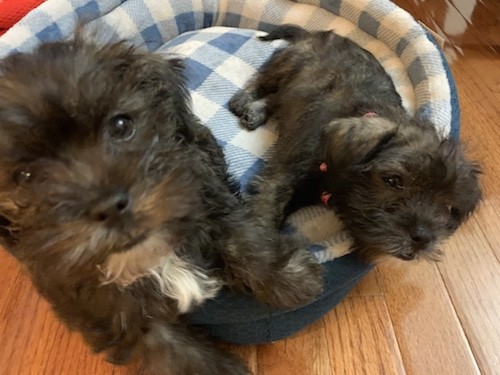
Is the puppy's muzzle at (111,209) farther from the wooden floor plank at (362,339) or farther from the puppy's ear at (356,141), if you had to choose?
the wooden floor plank at (362,339)

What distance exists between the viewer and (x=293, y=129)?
93.8 inches

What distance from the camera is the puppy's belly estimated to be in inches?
51.2

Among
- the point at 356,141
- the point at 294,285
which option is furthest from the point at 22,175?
the point at 356,141

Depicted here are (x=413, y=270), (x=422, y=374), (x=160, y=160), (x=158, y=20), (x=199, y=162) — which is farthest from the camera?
(x=158, y=20)

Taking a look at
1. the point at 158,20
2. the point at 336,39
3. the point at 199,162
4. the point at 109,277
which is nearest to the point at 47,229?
the point at 109,277

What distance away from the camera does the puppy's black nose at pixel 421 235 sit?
1.78 metres

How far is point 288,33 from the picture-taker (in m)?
2.81

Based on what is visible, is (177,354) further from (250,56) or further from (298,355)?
(250,56)

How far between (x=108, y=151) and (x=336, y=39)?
61.8 inches

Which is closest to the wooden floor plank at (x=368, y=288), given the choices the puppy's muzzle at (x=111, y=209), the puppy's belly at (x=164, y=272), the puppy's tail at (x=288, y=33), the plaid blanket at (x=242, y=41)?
the plaid blanket at (x=242, y=41)

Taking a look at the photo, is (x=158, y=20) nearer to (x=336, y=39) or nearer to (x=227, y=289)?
(x=336, y=39)

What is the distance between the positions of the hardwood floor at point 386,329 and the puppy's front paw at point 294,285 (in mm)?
310

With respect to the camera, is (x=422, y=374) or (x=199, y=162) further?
(x=422, y=374)

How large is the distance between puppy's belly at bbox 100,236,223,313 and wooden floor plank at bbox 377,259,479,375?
70cm
